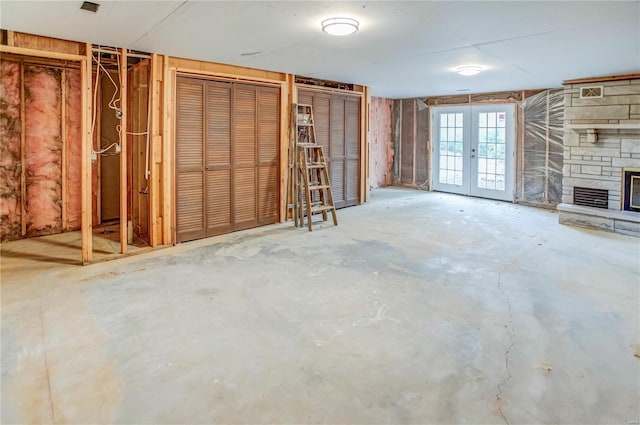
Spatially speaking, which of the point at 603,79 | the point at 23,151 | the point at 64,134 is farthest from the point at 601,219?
the point at 23,151

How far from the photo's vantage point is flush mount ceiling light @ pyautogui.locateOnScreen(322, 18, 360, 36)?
335 cm

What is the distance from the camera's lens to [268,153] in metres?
6.05

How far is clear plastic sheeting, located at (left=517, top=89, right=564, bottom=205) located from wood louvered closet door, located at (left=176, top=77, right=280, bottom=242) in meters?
4.91

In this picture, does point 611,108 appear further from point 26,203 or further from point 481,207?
point 26,203

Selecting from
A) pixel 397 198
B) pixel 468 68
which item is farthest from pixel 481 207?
pixel 468 68

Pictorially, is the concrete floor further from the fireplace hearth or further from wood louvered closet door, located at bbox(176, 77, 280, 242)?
the fireplace hearth

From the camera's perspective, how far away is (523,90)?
306 inches

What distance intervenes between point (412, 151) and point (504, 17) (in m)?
6.78

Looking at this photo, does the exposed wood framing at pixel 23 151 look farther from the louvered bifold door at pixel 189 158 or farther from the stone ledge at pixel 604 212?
the stone ledge at pixel 604 212

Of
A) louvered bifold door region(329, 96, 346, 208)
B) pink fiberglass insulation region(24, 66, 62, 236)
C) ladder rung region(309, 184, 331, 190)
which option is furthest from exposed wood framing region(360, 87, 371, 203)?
pink fiberglass insulation region(24, 66, 62, 236)

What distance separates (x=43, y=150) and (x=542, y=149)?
8061 millimetres

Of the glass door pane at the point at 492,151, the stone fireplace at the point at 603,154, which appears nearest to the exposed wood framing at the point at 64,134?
the stone fireplace at the point at 603,154

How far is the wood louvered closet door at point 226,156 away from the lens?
201 inches

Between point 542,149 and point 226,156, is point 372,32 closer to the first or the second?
point 226,156
